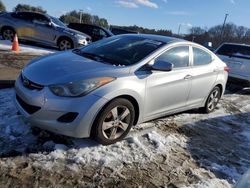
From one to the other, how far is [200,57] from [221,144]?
1.75 meters

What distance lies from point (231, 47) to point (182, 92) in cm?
590

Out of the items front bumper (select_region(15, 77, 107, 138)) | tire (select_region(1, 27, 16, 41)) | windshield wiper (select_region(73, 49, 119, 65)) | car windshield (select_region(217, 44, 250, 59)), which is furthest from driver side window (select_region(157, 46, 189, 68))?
tire (select_region(1, 27, 16, 41))

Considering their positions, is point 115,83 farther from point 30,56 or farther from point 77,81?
point 30,56

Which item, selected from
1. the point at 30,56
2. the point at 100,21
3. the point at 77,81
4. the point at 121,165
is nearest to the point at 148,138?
the point at 121,165

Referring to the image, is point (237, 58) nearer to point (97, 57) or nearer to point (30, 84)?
point (97, 57)

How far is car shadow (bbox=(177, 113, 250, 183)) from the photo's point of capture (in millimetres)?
4613

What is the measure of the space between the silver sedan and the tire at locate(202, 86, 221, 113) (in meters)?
0.73

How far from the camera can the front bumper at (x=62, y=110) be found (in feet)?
13.6

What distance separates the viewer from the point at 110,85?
4391 mm

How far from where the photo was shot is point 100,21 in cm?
7019

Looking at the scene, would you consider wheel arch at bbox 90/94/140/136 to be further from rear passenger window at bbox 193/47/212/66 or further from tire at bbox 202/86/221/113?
tire at bbox 202/86/221/113

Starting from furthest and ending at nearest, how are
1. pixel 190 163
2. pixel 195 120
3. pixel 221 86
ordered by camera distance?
pixel 221 86, pixel 195 120, pixel 190 163

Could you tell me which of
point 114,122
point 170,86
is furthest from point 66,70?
point 170,86

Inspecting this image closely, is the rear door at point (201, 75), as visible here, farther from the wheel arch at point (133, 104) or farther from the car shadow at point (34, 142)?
the car shadow at point (34, 142)
